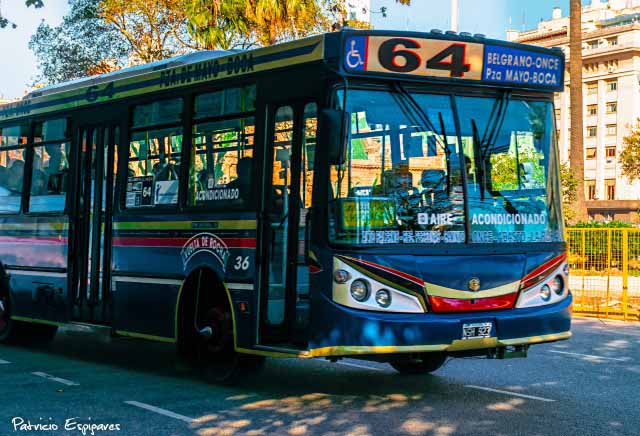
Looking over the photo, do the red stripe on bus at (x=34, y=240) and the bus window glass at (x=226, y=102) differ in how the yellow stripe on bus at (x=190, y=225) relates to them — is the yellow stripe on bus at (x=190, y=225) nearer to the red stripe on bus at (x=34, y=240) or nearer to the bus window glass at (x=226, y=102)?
the bus window glass at (x=226, y=102)

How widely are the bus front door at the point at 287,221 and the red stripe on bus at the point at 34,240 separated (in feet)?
13.1

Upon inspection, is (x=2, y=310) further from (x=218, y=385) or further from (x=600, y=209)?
(x=600, y=209)

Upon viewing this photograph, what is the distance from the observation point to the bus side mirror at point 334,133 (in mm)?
8586

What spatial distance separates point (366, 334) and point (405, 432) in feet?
3.22

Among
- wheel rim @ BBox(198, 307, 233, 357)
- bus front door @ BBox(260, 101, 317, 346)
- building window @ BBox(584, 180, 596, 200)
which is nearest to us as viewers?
bus front door @ BBox(260, 101, 317, 346)

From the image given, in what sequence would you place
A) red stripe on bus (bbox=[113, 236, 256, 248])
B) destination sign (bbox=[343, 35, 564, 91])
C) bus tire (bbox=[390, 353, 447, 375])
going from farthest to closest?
bus tire (bbox=[390, 353, 447, 375]), red stripe on bus (bbox=[113, 236, 256, 248]), destination sign (bbox=[343, 35, 564, 91])

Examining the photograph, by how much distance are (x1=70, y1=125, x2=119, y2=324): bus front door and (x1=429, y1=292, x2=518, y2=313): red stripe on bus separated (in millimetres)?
4430

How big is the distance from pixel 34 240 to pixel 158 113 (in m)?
3.09

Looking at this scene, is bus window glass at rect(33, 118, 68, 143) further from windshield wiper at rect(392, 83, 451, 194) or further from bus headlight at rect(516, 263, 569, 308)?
bus headlight at rect(516, 263, 569, 308)

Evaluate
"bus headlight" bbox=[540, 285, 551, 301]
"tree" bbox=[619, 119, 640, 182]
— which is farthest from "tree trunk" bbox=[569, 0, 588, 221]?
"tree" bbox=[619, 119, 640, 182]

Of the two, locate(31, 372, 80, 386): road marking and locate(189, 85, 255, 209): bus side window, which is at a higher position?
locate(189, 85, 255, 209): bus side window

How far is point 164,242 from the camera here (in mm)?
10930

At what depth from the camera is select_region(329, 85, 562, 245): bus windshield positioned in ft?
29.0

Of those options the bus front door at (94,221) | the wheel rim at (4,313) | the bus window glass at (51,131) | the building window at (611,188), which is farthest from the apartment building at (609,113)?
the bus front door at (94,221)
